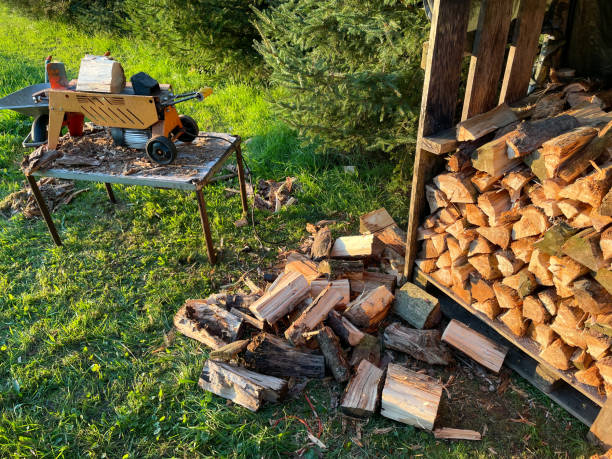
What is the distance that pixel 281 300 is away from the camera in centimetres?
310

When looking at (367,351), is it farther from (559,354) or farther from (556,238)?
(556,238)

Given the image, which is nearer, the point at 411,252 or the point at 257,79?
the point at 411,252

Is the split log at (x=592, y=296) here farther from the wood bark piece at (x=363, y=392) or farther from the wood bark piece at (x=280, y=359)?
the wood bark piece at (x=280, y=359)

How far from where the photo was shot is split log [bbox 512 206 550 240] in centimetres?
245

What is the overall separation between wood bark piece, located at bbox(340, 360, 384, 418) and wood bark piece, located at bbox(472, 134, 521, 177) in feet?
4.50

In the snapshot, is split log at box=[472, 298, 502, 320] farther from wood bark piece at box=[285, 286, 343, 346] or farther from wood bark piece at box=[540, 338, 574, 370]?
wood bark piece at box=[285, 286, 343, 346]

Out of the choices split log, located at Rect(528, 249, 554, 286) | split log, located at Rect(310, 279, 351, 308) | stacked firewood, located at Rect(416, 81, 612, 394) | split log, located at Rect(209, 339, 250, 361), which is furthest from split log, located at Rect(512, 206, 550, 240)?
split log, located at Rect(209, 339, 250, 361)

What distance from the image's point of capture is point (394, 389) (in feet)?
8.71

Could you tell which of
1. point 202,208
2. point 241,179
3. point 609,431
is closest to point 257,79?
point 241,179

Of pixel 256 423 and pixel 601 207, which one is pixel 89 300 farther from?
pixel 601 207

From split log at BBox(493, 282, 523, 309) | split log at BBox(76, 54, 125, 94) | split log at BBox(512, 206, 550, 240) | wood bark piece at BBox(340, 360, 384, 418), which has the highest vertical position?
split log at BBox(76, 54, 125, 94)

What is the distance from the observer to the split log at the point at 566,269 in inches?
91.0

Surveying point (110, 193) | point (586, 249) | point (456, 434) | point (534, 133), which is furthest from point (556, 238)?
point (110, 193)

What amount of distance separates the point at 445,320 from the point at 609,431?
1.17 meters
